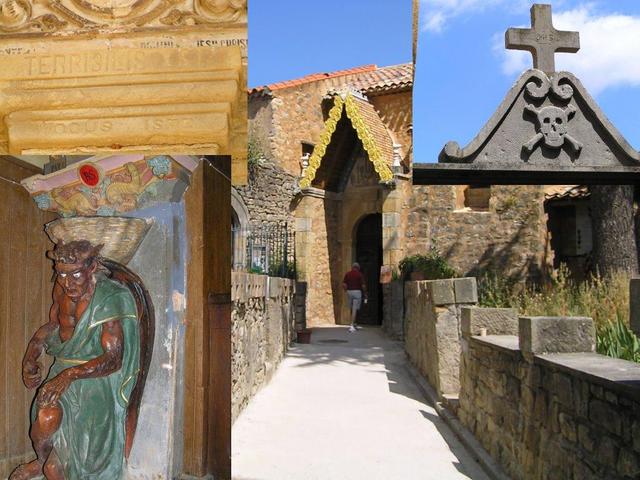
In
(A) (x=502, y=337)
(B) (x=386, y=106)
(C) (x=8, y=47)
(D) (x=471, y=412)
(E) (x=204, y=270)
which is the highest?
(B) (x=386, y=106)

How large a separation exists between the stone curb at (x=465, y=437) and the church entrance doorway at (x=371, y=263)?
15.7ft

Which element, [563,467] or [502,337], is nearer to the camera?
[563,467]

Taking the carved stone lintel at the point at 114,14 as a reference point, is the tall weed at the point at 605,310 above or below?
below

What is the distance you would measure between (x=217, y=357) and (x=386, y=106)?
2.34 meters

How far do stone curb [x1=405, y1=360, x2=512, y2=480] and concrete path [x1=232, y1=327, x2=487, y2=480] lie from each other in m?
0.05

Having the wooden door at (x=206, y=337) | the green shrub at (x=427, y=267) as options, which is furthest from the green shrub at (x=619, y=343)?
the green shrub at (x=427, y=267)

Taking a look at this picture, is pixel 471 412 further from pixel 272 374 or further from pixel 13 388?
pixel 13 388

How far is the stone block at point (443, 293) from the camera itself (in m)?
5.72

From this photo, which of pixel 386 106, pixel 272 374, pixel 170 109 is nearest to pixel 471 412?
pixel 272 374

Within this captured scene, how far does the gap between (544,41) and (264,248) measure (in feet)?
9.10

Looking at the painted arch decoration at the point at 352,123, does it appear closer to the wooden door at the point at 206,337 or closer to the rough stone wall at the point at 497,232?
the wooden door at the point at 206,337

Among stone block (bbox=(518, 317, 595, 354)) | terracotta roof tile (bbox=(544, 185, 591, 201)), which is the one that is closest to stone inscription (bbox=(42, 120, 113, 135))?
stone block (bbox=(518, 317, 595, 354))

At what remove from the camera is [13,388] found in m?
2.32

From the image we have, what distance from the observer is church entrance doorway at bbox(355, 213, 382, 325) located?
11203 millimetres
